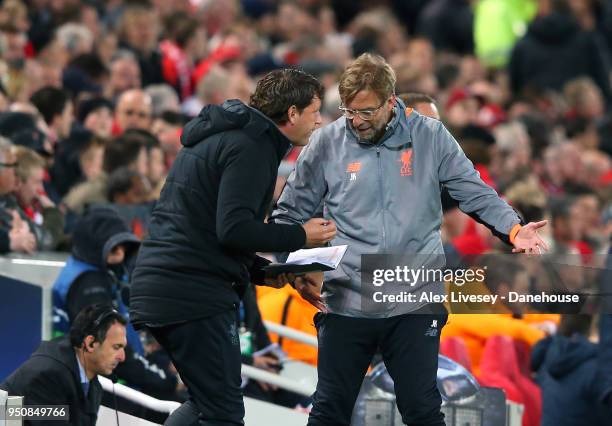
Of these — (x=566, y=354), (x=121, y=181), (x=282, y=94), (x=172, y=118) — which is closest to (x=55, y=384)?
(x=282, y=94)

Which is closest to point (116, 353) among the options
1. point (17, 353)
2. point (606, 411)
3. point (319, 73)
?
point (17, 353)

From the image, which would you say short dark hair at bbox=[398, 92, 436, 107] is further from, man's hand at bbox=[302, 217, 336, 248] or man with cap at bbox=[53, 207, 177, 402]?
man with cap at bbox=[53, 207, 177, 402]

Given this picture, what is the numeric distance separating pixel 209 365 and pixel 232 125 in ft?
2.95

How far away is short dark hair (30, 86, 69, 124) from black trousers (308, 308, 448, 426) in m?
5.20

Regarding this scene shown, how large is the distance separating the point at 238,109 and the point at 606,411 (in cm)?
313

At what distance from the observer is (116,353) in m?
6.43

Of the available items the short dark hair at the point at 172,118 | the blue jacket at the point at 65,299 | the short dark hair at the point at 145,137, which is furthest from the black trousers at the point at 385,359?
the short dark hair at the point at 172,118

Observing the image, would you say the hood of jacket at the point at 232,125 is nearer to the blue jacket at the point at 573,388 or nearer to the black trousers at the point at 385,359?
the black trousers at the point at 385,359

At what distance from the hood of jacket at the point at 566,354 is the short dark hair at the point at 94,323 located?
7.92ft

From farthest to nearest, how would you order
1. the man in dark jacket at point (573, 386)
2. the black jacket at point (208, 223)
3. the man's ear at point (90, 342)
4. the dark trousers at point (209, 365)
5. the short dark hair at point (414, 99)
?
the man in dark jacket at point (573, 386) < the short dark hair at point (414, 99) < the man's ear at point (90, 342) < the dark trousers at point (209, 365) < the black jacket at point (208, 223)

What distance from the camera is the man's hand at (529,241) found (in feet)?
17.4

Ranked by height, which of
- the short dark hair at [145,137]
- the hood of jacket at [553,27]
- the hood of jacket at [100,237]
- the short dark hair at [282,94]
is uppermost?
the hood of jacket at [553,27]

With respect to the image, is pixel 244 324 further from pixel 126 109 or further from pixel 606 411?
pixel 126 109

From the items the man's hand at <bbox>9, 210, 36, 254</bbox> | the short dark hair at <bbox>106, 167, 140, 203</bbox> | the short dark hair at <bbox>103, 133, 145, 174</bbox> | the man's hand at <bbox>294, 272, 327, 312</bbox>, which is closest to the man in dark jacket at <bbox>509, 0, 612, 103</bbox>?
the short dark hair at <bbox>103, 133, 145, 174</bbox>
